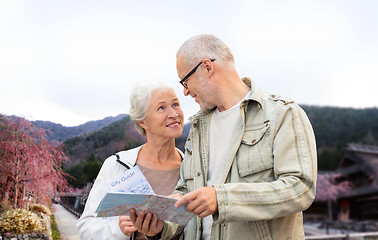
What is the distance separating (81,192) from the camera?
2.49 meters

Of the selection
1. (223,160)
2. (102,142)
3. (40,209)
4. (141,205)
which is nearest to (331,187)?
(102,142)

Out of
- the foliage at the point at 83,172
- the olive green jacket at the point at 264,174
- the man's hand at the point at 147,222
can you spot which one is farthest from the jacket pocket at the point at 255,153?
the foliage at the point at 83,172

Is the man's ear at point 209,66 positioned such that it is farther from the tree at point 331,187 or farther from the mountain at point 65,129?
the tree at point 331,187

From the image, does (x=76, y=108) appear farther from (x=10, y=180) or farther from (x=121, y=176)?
(x=121, y=176)

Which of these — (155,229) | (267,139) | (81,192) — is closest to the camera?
(267,139)

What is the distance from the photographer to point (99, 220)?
5.57 ft

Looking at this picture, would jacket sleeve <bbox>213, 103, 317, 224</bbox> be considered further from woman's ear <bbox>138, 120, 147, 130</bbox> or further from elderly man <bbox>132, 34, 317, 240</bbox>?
woman's ear <bbox>138, 120, 147, 130</bbox>

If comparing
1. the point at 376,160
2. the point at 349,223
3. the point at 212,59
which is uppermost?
the point at 212,59

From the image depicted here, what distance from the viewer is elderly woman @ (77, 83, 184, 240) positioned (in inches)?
66.6

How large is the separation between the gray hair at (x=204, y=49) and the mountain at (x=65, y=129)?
1.51m

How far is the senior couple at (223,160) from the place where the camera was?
1.01 metres

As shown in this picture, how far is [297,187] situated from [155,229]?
504 millimetres

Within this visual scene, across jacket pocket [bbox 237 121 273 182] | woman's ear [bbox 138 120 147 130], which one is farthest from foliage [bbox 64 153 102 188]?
jacket pocket [bbox 237 121 273 182]

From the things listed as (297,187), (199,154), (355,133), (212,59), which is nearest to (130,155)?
(199,154)
